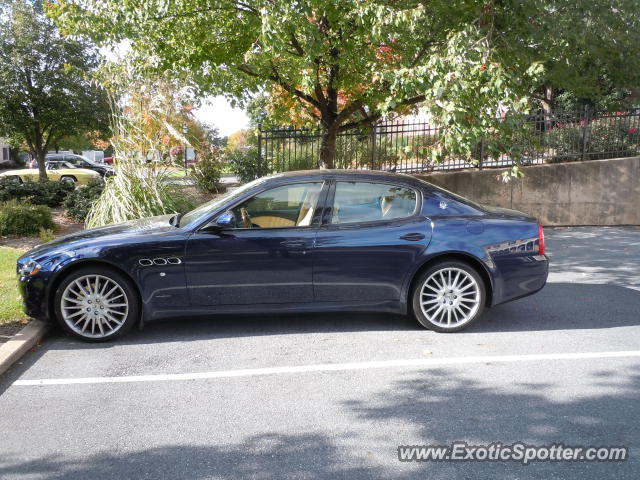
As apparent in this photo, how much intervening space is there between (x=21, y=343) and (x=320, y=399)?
270 cm

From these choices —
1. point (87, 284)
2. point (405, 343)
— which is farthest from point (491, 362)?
point (87, 284)

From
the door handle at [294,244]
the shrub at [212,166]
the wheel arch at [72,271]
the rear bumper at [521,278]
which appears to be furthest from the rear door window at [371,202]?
the shrub at [212,166]

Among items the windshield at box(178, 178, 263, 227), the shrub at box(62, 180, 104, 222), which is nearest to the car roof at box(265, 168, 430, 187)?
the windshield at box(178, 178, 263, 227)

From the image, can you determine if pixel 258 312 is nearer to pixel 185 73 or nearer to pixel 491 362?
pixel 491 362

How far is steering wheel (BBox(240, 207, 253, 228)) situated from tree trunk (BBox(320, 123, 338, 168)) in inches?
267

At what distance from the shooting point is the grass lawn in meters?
5.82

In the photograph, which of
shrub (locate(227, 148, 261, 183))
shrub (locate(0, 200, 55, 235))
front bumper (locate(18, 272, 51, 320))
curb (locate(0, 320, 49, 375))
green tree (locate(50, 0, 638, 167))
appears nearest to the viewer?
curb (locate(0, 320, 49, 375))

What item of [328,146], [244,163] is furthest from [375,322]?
[244,163]

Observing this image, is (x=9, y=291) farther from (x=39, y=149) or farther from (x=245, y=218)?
(x=39, y=149)

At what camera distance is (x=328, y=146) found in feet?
39.8

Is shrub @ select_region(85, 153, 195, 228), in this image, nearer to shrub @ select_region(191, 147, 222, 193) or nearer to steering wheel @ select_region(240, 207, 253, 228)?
steering wheel @ select_region(240, 207, 253, 228)

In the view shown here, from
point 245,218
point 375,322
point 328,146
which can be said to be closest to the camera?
point 245,218

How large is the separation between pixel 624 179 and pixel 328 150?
6519mm

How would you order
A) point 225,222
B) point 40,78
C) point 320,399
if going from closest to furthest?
point 320,399 < point 225,222 < point 40,78
